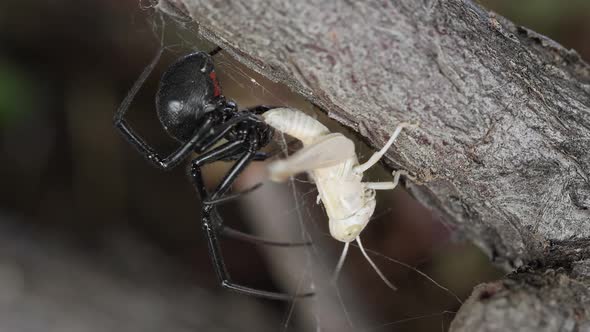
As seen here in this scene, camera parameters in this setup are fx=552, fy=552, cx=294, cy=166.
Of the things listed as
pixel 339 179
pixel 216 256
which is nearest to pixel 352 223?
pixel 339 179

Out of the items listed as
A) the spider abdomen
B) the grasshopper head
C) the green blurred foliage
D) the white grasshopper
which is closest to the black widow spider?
the spider abdomen

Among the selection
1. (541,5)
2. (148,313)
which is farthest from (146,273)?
(541,5)

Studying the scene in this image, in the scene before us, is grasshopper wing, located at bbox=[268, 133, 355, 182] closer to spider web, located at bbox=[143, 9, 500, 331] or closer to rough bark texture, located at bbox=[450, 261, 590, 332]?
rough bark texture, located at bbox=[450, 261, 590, 332]

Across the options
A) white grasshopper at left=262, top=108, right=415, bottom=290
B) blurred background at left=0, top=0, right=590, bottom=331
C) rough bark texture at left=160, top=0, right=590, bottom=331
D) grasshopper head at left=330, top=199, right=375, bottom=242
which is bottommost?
blurred background at left=0, top=0, right=590, bottom=331

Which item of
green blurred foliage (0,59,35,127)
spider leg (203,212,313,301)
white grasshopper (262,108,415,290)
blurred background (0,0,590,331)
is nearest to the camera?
white grasshopper (262,108,415,290)

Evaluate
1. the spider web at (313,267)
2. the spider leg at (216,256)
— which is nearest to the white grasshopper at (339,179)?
the spider leg at (216,256)

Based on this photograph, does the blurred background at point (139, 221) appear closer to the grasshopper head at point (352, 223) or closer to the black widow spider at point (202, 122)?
the black widow spider at point (202, 122)
